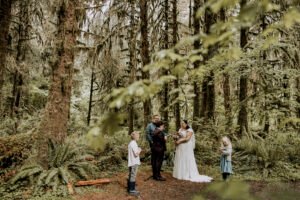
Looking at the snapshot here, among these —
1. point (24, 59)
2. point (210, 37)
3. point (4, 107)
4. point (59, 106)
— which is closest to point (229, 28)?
point (210, 37)

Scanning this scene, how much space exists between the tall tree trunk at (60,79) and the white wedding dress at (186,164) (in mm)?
3606

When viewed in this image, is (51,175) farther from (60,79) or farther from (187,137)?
(187,137)

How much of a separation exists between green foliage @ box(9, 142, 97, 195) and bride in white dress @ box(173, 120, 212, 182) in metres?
2.50

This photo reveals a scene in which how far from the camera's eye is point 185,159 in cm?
1012

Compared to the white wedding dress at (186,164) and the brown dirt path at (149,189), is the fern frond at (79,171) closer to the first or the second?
the brown dirt path at (149,189)

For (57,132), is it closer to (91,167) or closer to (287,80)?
(91,167)

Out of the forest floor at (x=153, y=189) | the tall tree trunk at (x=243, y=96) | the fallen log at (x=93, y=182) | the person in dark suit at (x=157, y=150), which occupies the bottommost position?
the forest floor at (x=153, y=189)

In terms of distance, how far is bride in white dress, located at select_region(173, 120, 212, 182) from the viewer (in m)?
10.0

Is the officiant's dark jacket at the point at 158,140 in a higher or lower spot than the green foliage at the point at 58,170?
higher

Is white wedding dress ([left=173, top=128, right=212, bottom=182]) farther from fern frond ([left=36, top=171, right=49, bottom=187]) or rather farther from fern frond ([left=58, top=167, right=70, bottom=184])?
fern frond ([left=36, top=171, right=49, bottom=187])

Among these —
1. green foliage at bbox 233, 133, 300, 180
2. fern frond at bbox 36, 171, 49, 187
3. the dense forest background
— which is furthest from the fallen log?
green foliage at bbox 233, 133, 300, 180

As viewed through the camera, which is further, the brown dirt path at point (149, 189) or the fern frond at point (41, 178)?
the brown dirt path at point (149, 189)

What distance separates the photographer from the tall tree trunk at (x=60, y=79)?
9016mm

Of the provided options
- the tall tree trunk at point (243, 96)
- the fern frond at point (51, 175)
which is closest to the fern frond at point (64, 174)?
the fern frond at point (51, 175)
